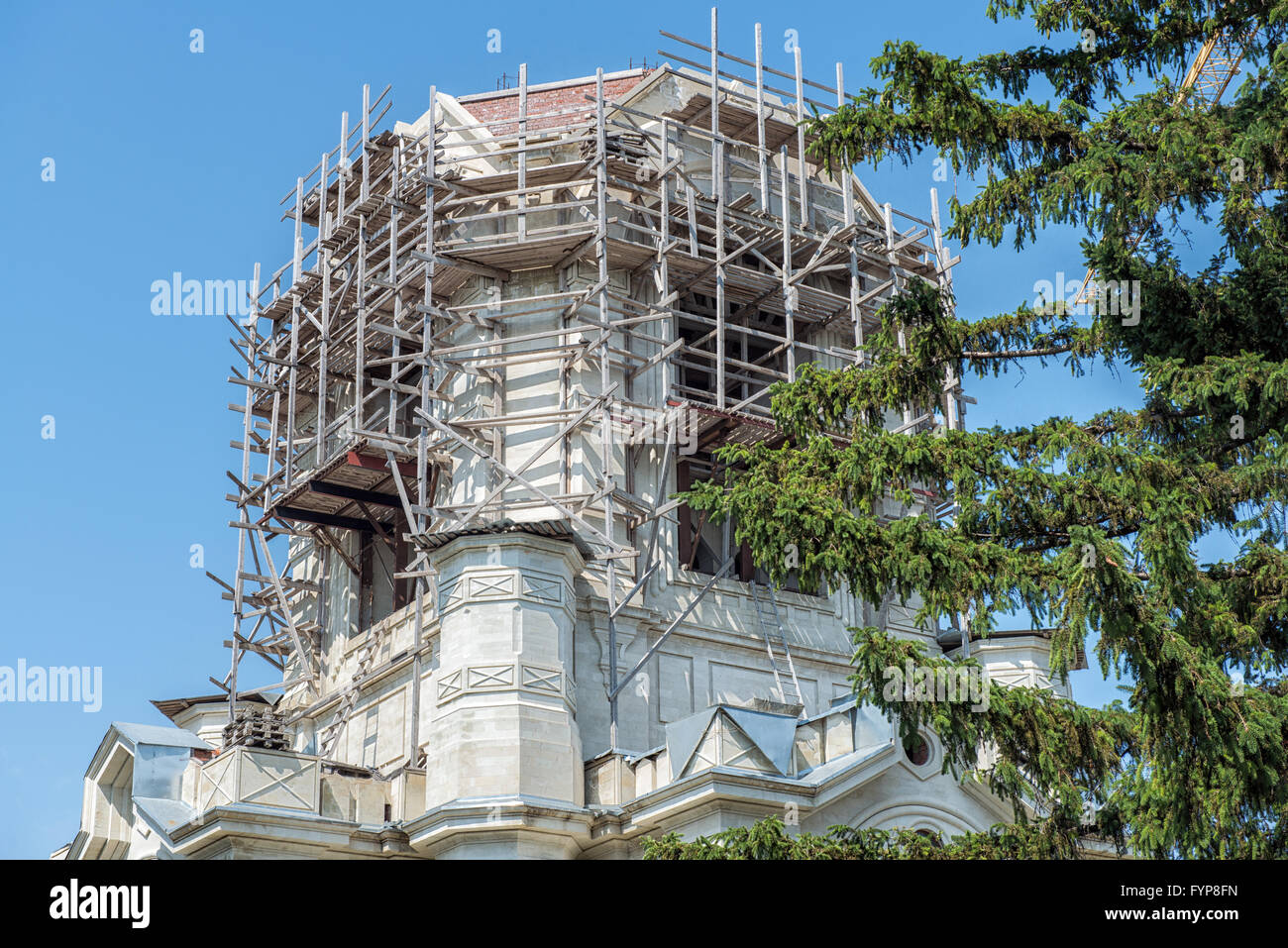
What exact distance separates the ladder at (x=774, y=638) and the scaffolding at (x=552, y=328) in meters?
0.81

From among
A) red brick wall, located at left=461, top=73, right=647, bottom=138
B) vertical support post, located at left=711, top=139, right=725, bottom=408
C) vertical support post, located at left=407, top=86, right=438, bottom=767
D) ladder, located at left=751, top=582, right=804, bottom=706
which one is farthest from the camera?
red brick wall, located at left=461, top=73, right=647, bottom=138

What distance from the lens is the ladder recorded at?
30.8 m

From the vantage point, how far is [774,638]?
31250 mm

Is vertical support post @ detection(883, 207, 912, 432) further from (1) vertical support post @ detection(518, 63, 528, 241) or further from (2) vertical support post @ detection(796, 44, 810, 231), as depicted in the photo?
(1) vertical support post @ detection(518, 63, 528, 241)

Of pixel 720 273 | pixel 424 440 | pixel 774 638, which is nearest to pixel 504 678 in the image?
pixel 424 440

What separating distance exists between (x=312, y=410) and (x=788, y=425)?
1934cm

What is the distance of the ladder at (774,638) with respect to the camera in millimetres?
30828

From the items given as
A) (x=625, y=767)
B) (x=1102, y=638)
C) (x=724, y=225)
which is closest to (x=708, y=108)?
(x=724, y=225)

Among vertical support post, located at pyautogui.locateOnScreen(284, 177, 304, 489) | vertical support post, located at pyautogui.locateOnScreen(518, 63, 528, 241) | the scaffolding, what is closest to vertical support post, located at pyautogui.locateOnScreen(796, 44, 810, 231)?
the scaffolding

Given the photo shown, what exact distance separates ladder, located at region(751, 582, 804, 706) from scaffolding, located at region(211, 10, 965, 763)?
2.65 feet

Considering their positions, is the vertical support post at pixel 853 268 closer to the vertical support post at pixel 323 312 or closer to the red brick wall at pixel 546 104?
the red brick wall at pixel 546 104
